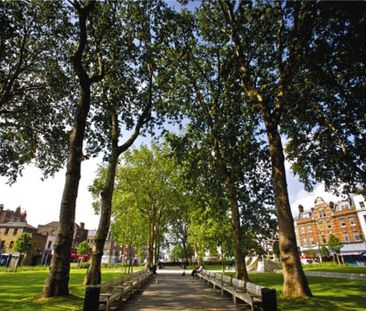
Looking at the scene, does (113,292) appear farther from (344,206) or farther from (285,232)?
(344,206)

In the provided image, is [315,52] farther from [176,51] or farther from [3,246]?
[3,246]

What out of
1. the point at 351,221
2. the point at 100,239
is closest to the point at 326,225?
the point at 351,221

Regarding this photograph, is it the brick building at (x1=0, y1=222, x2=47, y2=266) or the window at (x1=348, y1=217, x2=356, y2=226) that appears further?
the brick building at (x1=0, y1=222, x2=47, y2=266)

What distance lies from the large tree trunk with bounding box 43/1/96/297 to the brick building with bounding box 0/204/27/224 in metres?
70.2

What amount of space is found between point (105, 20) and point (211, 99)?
9.13 meters

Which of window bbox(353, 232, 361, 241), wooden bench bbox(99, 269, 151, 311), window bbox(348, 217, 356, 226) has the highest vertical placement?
window bbox(348, 217, 356, 226)

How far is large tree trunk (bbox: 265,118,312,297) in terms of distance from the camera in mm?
9688

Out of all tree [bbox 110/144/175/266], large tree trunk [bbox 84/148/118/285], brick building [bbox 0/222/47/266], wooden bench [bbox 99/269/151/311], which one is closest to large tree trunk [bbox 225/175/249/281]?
wooden bench [bbox 99/269/151/311]

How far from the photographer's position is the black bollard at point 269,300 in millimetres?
6996

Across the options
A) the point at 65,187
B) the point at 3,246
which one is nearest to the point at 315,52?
the point at 65,187

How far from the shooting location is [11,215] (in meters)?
69.1

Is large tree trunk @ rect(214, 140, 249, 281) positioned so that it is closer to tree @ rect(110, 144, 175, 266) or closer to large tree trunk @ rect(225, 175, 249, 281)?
large tree trunk @ rect(225, 175, 249, 281)

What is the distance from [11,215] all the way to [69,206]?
7372 centimetres

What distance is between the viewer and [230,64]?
50.8 feet
